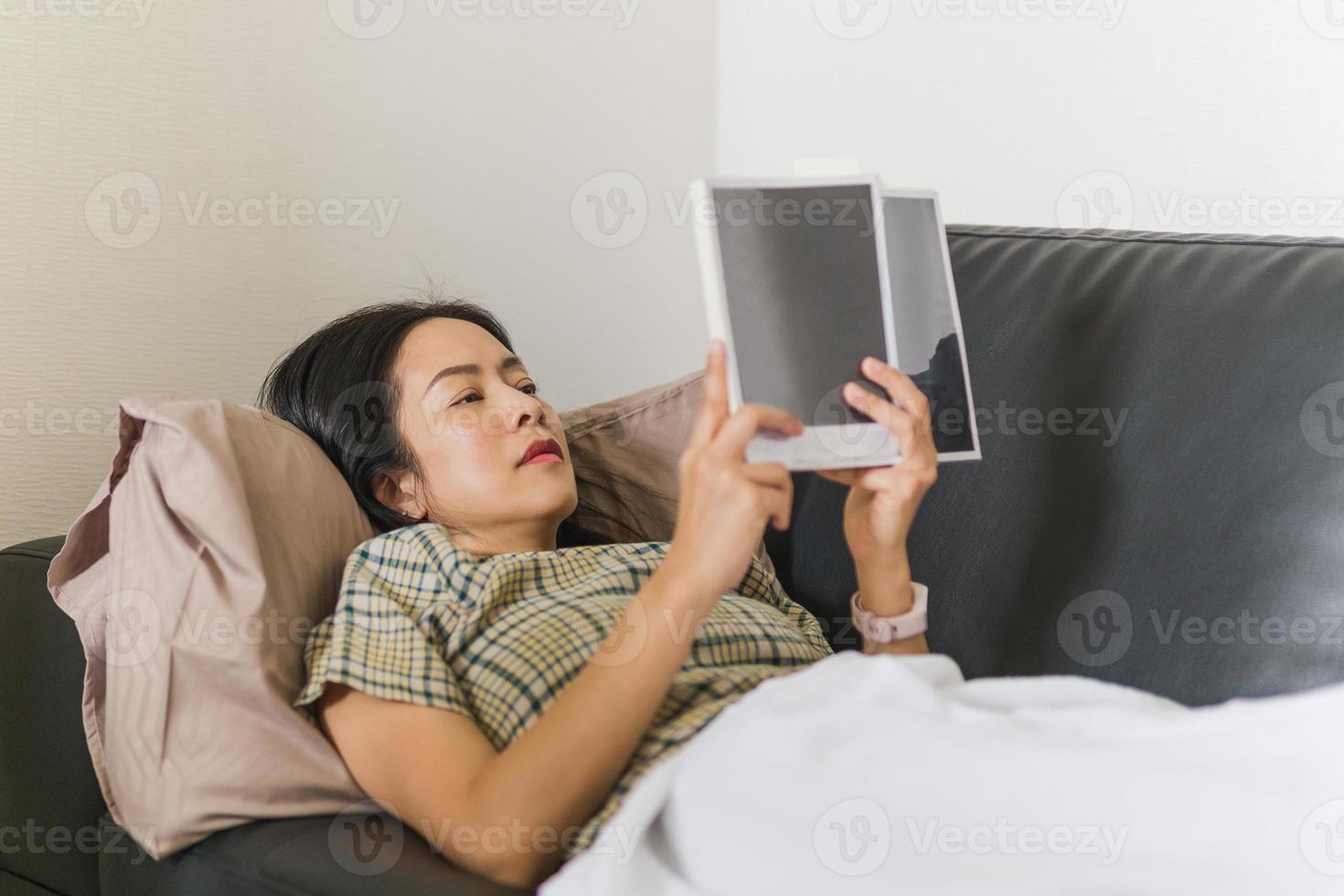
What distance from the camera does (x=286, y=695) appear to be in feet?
3.10

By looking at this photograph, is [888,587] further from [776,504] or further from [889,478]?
[776,504]

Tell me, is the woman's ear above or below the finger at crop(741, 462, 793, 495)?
below

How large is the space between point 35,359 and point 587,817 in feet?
2.81

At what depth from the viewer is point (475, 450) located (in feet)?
3.84

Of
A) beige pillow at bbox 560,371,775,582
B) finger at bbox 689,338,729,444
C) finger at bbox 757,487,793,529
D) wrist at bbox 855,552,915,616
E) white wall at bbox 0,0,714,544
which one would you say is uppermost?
white wall at bbox 0,0,714,544

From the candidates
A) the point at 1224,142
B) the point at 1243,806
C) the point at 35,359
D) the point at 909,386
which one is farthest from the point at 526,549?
the point at 1224,142

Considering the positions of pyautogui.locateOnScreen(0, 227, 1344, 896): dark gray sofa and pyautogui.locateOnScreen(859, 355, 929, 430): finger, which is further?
pyautogui.locateOnScreen(0, 227, 1344, 896): dark gray sofa

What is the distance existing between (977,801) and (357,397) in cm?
77

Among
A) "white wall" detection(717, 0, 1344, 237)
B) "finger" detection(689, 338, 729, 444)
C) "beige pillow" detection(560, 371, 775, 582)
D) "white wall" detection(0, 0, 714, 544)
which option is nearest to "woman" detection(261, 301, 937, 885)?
"finger" detection(689, 338, 729, 444)

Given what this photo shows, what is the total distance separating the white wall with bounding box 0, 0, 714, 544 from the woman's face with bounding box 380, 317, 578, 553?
39 centimetres

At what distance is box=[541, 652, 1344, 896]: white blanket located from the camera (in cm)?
70

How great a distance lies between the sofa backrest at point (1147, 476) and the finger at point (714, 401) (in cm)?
46

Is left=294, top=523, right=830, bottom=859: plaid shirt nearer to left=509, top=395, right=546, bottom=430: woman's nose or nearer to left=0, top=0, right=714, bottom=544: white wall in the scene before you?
left=509, top=395, right=546, bottom=430: woman's nose

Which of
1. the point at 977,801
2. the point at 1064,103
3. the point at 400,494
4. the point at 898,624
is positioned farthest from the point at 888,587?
the point at 1064,103
